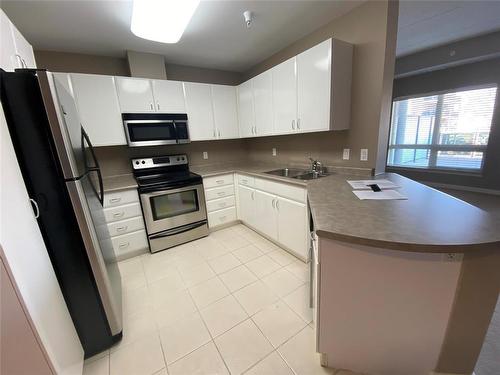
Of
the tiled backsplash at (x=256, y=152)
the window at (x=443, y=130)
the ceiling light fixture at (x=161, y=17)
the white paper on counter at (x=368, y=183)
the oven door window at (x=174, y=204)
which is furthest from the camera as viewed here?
the window at (x=443, y=130)

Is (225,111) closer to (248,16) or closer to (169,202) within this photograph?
(248,16)

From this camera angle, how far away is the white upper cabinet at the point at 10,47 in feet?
3.29

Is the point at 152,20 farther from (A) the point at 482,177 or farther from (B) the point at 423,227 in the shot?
(A) the point at 482,177

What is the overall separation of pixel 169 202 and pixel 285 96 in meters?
1.94

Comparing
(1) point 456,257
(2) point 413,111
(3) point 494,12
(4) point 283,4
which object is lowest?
(1) point 456,257

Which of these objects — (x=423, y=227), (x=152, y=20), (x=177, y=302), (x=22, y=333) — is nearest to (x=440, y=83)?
(x=423, y=227)

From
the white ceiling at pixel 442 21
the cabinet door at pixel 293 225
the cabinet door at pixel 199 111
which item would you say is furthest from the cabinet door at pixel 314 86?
the cabinet door at pixel 199 111

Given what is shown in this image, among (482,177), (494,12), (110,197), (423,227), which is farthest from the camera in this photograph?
(482,177)

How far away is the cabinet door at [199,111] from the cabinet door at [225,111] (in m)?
0.09

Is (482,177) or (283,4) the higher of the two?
(283,4)

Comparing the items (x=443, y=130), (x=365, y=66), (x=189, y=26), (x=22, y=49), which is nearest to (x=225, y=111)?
(x=189, y=26)

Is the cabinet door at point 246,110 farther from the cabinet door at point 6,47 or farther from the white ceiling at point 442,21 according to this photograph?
the cabinet door at point 6,47

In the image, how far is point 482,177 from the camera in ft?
12.7

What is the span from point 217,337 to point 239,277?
65cm
